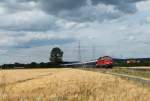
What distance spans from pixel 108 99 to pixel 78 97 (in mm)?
883

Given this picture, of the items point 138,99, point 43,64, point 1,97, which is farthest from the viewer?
point 43,64

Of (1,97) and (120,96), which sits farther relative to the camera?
(120,96)

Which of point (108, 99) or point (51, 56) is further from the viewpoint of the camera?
point (51, 56)

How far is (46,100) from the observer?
15336 mm

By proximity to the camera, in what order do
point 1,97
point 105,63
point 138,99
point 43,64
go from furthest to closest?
point 43,64
point 105,63
point 138,99
point 1,97

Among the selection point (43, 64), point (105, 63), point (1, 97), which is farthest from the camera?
point (43, 64)

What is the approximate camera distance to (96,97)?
15219 mm

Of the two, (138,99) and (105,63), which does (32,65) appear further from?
A: (138,99)

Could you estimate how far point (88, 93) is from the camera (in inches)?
633

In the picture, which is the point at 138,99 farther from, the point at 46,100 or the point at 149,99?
the point at 46,100

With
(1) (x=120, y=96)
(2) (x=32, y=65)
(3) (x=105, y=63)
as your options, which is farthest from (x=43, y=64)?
(1) (x=120, y=96)

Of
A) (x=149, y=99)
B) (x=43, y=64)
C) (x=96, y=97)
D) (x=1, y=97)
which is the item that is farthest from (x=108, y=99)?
(x=43, y=64)

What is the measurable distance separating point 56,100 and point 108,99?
1637 mm

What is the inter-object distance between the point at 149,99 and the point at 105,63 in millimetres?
59849
